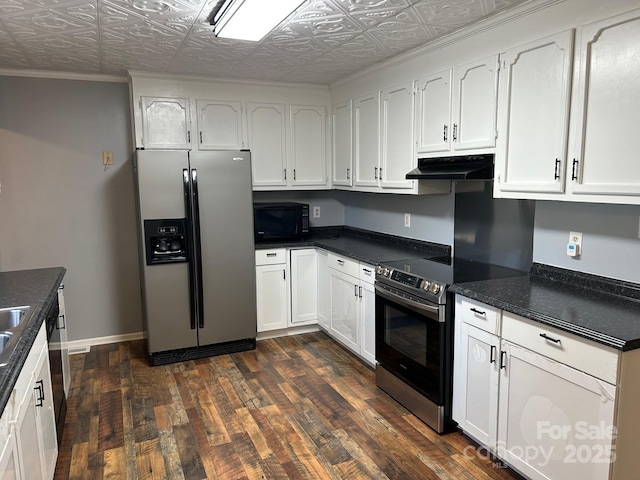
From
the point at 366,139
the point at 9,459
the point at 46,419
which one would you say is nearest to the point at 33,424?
the point at 46,419

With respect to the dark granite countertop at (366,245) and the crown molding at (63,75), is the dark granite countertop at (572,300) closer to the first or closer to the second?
the dark granite countertop at (366,245)

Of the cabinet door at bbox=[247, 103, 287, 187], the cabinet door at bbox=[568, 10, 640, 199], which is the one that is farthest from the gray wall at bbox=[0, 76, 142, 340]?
the cabinet door at bbox=[568, 10, 640, 199]

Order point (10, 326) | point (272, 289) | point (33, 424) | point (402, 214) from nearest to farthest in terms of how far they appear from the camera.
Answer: point (33, 424) < point (10, 326) < point (402, 214) < point (272, 289)

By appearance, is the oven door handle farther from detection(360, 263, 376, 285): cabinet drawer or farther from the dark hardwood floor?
the dark hardwood floor

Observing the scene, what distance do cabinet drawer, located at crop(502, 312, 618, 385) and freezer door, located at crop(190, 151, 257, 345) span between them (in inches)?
92.8

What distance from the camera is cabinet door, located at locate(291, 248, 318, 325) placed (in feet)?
14.2

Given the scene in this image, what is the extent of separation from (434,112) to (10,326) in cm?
271

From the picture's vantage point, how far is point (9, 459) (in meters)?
1.46

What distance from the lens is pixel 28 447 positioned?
175cm

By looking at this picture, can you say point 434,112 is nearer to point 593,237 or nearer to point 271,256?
point 593,237

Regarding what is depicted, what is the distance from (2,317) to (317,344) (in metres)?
2.58

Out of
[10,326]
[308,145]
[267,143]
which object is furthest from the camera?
[308,145]

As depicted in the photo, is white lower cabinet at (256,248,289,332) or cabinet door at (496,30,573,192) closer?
cabinet door at (496,30,573,192)

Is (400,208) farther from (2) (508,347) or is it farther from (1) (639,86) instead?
(1) (639,86)
